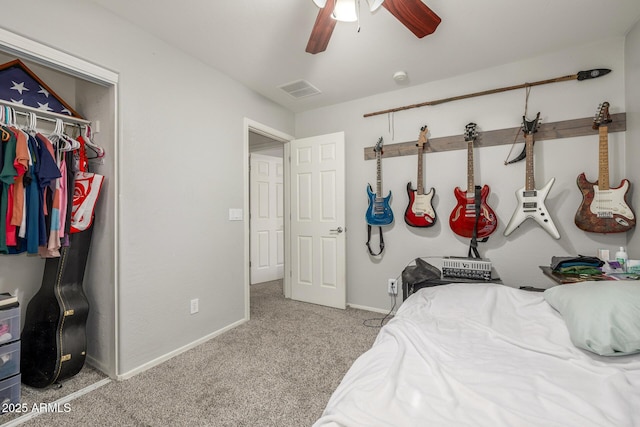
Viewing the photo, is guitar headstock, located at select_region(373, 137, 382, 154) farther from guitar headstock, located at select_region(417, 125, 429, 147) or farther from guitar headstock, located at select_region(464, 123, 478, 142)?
guitar headstock, located at select_region(464, 123, 478, 142)

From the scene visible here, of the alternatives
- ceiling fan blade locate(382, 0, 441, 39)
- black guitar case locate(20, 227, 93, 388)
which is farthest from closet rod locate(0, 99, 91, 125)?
ceiling fan blade locate(382, 0, 441, 39)

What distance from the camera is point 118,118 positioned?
187cm

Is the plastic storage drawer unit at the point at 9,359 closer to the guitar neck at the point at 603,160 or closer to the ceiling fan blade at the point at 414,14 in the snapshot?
the ceiling fan blade at the point at 414,14

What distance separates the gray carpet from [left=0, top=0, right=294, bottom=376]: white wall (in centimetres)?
23

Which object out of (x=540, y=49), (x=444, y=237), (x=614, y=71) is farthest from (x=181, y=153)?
(x=614, y=71)

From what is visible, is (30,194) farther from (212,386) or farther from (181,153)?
(212,386)

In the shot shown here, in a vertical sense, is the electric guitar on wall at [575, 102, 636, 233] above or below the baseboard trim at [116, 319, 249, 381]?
above

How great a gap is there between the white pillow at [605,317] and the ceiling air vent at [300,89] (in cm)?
262

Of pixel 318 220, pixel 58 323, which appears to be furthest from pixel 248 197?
pixel 58 323

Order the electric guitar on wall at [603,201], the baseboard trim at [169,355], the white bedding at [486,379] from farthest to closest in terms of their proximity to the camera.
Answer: the electric guitar on wall at [603,201], the baseboard trim at [169,355], the white bedding at [486,379]

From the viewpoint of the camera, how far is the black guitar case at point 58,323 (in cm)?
176

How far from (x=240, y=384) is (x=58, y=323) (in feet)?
3.99

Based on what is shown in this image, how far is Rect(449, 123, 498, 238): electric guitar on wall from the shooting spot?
2482 millimetres

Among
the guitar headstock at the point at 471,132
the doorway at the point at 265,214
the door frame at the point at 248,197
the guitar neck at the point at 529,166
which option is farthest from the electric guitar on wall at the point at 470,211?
the doorway at the point at 265,214
